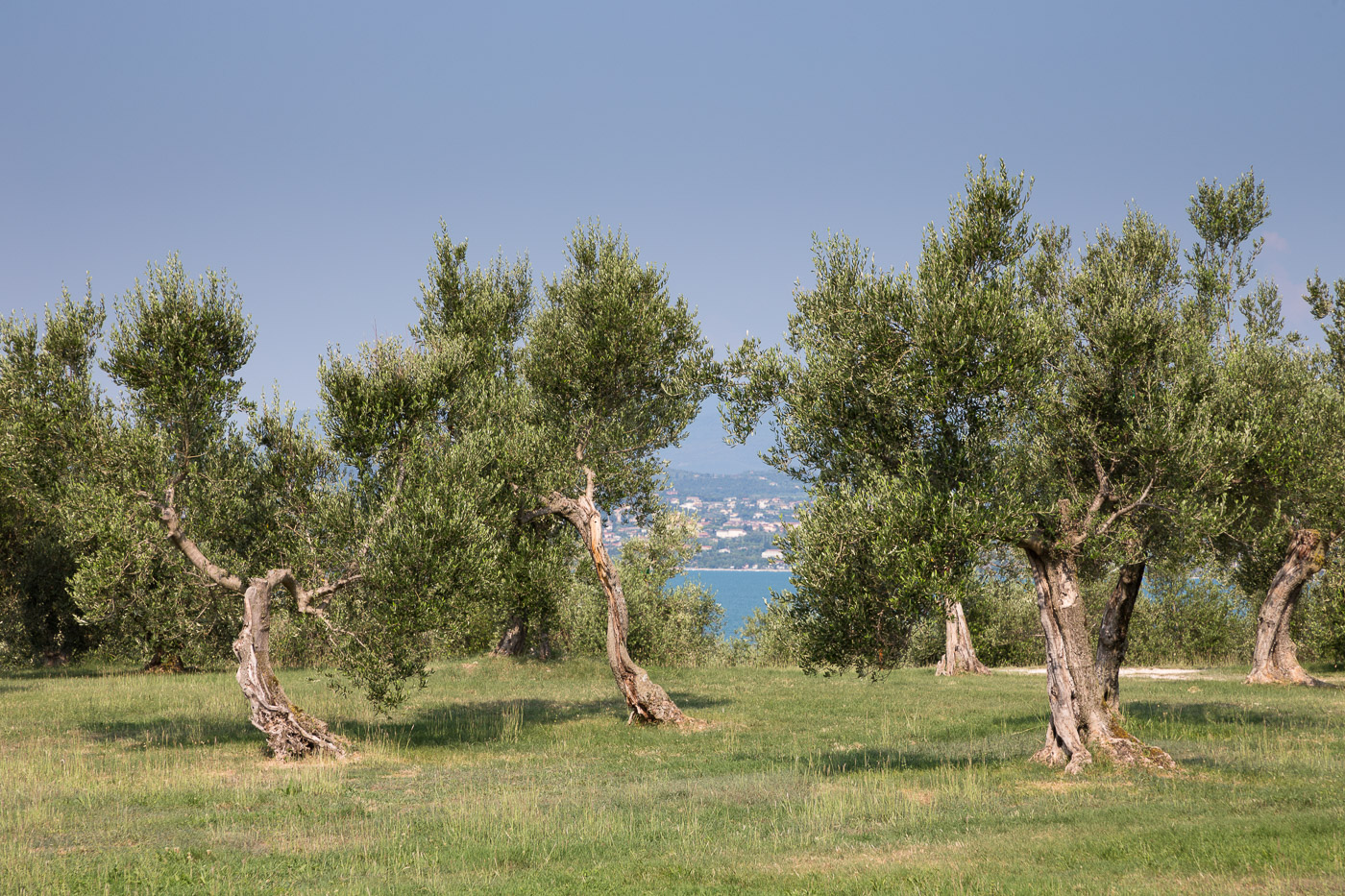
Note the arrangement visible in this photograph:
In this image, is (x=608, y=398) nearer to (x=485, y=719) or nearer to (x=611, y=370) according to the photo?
(x=611, y=370)

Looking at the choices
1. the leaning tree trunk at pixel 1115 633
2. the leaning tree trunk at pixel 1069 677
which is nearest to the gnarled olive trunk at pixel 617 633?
the leaning tree trunk at pixel 1069 677

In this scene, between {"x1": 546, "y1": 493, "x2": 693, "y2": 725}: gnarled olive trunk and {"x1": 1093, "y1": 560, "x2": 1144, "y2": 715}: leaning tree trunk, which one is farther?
{"x1": 546, "y1": 493, "x2": 693, "y2": 725}: gnarled olive trunk

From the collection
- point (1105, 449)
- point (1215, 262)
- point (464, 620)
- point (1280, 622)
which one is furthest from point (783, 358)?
point (1280, 622)

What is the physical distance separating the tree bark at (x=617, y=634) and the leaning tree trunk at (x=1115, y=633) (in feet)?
42.7

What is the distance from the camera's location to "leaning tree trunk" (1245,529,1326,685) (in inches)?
1501

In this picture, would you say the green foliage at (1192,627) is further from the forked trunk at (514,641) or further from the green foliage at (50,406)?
the green foliage at (50,406)

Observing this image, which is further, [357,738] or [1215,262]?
[1215,262]

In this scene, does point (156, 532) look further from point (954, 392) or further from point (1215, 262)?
point (1215, 262)

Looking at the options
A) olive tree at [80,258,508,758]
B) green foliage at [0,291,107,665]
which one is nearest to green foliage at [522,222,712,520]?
olive tree at [80,258,508,758]

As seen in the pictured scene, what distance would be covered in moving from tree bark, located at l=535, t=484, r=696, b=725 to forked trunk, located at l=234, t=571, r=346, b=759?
364 inches

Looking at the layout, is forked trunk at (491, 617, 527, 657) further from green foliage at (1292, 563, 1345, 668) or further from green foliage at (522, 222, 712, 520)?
green foliage at (1292, 563, 1345, 668)

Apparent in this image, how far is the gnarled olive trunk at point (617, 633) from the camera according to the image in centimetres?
3016

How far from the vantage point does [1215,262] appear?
104 feet

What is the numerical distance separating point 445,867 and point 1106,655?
65.1 ft
